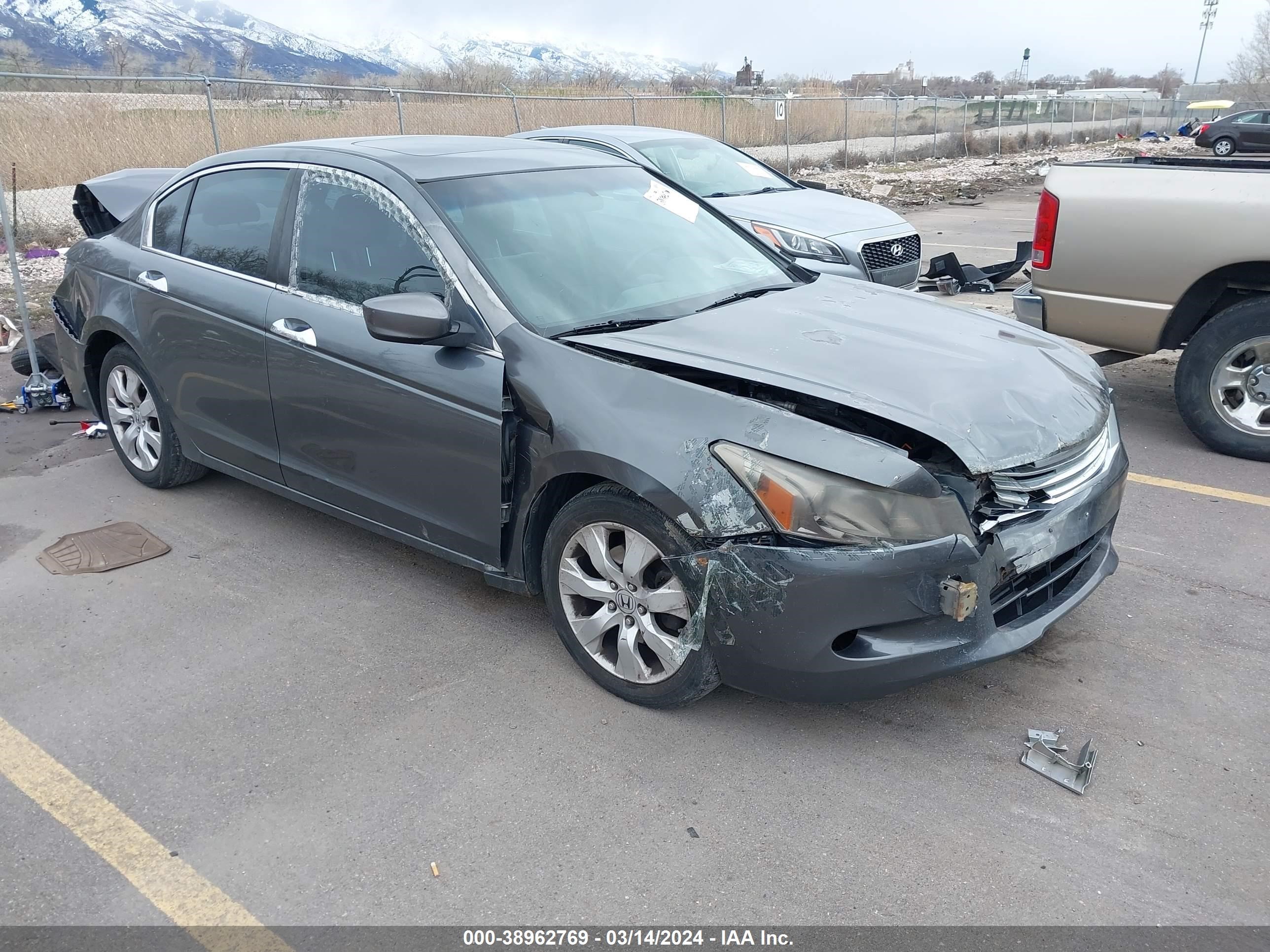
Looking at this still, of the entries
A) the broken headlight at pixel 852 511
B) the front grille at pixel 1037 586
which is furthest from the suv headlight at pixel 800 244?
the broken headlight at pixel 852 511

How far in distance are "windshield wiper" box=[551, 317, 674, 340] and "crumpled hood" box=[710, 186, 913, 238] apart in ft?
16.2

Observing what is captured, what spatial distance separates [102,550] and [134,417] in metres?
0.92

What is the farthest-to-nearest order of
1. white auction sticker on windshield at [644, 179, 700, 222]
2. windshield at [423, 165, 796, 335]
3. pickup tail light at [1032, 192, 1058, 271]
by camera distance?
pickup tail light at [1032, 192, 1058, 271] → white auction sticker on windshield at [644, 179, 700, 222] → windshield at [423, 165, 796, 335]

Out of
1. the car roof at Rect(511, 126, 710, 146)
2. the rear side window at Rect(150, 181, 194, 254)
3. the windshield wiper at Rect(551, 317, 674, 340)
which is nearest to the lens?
the windshield wiper at Rect(551, 317, 674, 340)

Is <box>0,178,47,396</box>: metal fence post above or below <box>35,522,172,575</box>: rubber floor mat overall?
above

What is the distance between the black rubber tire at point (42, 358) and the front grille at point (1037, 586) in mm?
6296

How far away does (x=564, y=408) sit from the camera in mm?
3354

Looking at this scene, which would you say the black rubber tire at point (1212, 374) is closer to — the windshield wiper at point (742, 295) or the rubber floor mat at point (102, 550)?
the windshield wiper at point (742, 295)

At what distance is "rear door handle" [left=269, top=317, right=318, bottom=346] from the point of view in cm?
409

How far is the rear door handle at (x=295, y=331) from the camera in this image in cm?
409

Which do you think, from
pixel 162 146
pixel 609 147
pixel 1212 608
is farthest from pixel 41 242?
pixel 1212 608

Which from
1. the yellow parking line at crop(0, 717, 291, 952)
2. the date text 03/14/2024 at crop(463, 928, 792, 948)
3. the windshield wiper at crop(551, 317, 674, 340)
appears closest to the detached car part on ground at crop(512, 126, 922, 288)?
the windshield wiper at crop(551, 317, 674, 340)

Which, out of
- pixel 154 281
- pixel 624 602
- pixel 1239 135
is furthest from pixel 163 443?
pixel 1239 135

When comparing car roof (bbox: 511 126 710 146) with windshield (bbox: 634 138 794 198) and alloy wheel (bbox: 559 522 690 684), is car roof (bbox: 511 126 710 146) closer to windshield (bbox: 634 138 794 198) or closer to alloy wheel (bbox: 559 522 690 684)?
windshield (bbox: 634 138 794 198)
